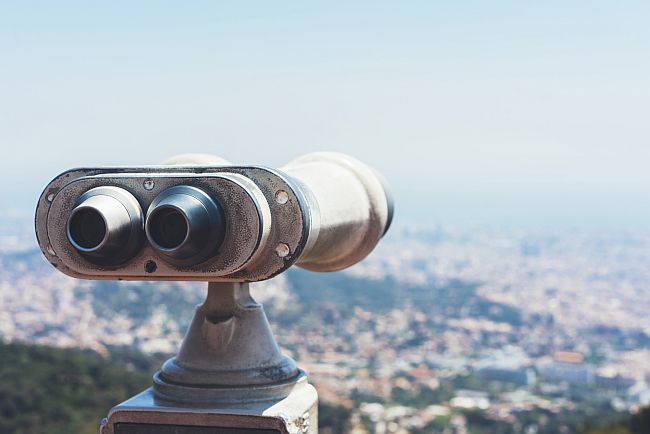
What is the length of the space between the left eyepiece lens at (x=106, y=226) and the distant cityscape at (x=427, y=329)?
21126mm

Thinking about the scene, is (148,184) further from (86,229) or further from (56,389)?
(56,389)

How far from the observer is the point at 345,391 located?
1328 inches

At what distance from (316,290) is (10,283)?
57.3 feet

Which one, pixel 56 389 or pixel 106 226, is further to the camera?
pixel 56 389

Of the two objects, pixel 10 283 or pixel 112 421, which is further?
pixel 10 283

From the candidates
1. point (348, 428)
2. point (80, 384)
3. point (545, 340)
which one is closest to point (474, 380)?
point (545, 340)

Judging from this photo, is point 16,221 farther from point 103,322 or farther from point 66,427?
point 66,427

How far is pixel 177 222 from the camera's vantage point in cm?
133

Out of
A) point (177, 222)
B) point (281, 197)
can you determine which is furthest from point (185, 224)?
point (281, 197)

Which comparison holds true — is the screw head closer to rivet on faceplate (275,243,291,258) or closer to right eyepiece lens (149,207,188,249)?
right eyepiece lens (149,207,188,249)

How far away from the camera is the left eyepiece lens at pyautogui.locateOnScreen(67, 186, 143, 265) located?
4.29 feet

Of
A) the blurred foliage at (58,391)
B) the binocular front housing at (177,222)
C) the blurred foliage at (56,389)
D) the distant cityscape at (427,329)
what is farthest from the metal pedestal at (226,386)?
the distant cityscape at (427,329)

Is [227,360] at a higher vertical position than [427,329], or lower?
higher

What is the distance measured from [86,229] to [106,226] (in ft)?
0.29
